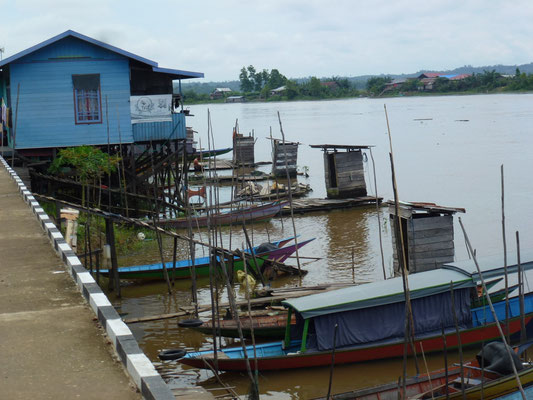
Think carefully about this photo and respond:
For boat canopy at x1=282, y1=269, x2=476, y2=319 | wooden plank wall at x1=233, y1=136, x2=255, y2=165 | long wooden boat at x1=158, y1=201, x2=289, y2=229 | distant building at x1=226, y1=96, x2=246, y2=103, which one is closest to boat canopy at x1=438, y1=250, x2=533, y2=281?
boat canopy at x1=282, y1=269, x2=476, y2=319

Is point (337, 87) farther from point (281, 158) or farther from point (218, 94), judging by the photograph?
point (281, 158)

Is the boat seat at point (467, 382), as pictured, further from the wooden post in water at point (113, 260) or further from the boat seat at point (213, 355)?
the wooden post in water at point (113, 260)

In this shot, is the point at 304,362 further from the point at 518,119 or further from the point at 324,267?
the point at 518,119

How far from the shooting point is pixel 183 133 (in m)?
21.5

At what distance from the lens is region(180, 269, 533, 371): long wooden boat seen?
10281mm

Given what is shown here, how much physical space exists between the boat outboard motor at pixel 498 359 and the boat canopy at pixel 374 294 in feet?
5.76

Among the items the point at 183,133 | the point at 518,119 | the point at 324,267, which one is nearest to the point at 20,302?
the point at 324,267

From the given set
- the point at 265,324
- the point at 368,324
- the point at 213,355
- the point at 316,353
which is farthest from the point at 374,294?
the point at 213,355

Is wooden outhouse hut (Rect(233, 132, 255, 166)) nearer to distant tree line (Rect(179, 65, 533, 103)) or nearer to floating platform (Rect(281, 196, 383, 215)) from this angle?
floating platform (Rect(281, 196, 383, 215))

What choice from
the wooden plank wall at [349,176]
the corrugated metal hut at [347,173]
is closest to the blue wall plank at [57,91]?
the corrugated metal hut at [347,173]

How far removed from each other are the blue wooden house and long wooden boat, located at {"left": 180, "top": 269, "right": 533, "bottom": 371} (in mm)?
11126

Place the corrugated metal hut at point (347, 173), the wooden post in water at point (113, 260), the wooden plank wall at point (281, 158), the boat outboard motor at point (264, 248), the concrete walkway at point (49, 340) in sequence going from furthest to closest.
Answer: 1. the wooden plank wall at point (281, 158)
2. the corrugated metal hut at point (347, 173)
3. the boat outboard motor at point (264, 248)
4. the wooden post in water at point (113, 260)
5. the concrete walkway at point (49, 340)

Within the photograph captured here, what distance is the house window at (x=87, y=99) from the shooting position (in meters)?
20.1

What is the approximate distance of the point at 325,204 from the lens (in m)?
25.1
